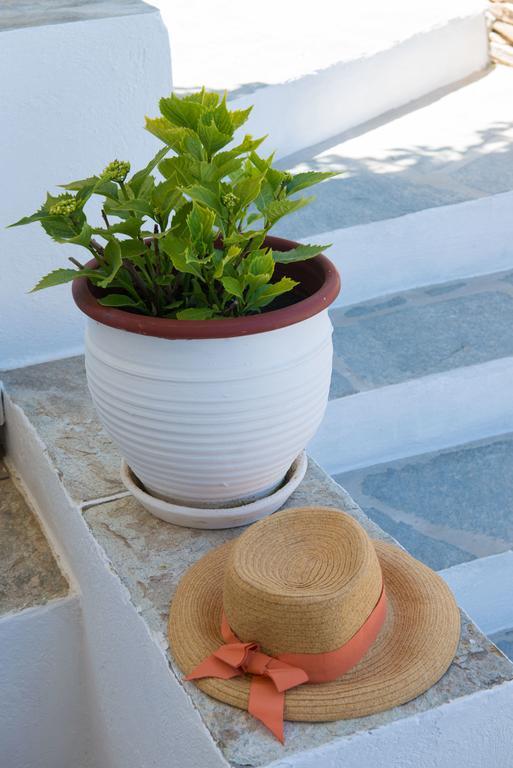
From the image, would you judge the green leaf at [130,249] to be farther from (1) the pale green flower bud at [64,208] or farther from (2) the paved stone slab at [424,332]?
(2) the paved stone slab at [424,332]

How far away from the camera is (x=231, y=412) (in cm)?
123

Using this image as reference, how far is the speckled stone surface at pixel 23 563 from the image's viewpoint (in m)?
1.54

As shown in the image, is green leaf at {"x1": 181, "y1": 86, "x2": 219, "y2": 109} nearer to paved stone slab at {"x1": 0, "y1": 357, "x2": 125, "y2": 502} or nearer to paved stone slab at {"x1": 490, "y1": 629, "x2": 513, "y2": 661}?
paved stone slab at {"x1": 0, "y1": 357, "x2": 125, "y2": 502}

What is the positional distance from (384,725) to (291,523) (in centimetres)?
28

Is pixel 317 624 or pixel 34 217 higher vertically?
pixel 34 217

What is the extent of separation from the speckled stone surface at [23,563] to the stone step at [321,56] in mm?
1514

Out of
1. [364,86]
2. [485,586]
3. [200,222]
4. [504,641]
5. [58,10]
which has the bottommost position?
[504,641]

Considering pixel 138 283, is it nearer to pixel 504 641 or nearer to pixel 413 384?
pixel 413 384

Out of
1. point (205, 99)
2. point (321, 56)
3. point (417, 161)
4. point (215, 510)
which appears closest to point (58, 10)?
point (205, 99)

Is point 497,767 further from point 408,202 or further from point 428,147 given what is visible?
point 428,147

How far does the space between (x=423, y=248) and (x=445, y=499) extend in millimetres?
821

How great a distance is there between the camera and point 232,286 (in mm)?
1217

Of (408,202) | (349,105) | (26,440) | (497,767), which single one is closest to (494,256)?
(408,202)

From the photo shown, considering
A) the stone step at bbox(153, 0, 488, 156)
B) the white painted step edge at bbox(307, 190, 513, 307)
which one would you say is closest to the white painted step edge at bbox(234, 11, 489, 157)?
the stone step at bbox(153, 0, 488, 156)
